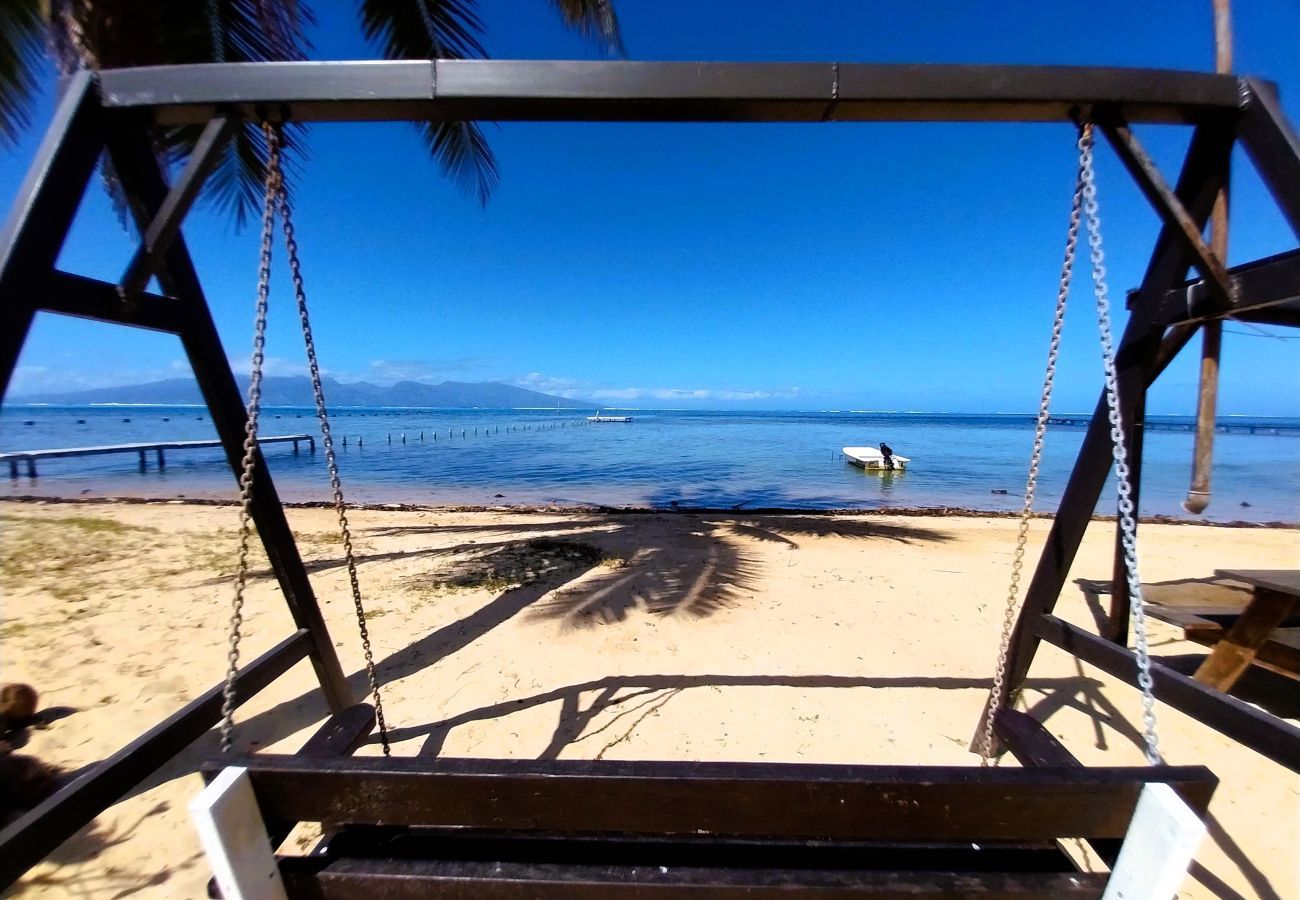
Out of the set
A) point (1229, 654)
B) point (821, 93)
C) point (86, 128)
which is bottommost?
point (1229, 654)

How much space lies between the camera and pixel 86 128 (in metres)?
1.95

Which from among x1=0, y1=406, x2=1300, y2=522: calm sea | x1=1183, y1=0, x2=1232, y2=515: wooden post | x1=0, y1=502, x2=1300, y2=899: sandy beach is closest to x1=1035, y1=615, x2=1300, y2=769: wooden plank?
x1=1183, y1=0, x2=1232, y2=515: wooden post

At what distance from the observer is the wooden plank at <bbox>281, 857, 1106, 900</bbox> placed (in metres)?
1.31

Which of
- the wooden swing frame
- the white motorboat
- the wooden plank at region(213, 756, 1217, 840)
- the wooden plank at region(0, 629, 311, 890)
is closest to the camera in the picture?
the wooden plank at region(213, 756, 1217, 840)

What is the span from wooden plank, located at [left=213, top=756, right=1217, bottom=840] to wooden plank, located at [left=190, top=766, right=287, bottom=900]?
0.05 meters

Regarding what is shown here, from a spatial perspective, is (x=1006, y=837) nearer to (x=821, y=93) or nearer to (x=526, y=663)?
(x=821, y=93)

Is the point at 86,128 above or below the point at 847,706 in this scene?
above

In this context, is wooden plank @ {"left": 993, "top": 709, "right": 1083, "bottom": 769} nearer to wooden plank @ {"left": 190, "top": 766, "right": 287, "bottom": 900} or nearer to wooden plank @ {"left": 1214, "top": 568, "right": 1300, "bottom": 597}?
wooden plank @ {"left": 1214, "top": 568, "right": 1300, "bottom": 597}

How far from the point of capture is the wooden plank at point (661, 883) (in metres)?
1.31

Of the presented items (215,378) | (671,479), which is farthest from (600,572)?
(671,479)

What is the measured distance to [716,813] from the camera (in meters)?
1.29

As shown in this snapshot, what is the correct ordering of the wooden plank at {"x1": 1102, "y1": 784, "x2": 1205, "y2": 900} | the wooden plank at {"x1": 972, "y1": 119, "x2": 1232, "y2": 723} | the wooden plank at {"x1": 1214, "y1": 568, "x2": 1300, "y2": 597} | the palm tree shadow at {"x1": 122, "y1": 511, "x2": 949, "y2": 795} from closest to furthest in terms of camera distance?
the wooden plank at {"x1": 1102, "y1": 784, "x2": 1205, "y2": 900}, the wooden plank at {"x1": 972, "y1": 119, "x2": 1232, "y2": 723}, the wooden plank at {"x1": 1214, "y1": 568, "x2": 1300, "y2": 597}, the palm tree shadow at {"x1": 122, "y1": 511, "x2": 949, "y2": 795}

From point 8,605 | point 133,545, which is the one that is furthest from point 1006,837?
point 133,545

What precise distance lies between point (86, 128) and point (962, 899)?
373 cm
